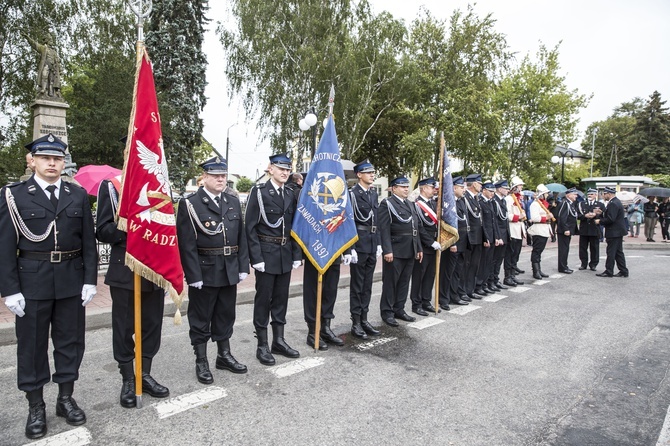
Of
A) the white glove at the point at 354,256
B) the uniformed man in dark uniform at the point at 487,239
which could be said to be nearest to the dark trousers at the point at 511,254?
the uniformed man in dark uniform at the point at 487,239

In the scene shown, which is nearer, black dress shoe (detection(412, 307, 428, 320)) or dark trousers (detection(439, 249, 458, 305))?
black dress shoe (detection(412, 307, 428, 320))

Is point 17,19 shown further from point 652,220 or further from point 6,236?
point 652,220

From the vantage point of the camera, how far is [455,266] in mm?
7426

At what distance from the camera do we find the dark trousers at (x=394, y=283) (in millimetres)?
6027

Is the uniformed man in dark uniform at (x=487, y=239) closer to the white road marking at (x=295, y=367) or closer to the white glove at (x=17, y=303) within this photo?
the white road marking at (x=295, y=367)

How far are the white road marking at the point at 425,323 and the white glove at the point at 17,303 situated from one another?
14.7ft

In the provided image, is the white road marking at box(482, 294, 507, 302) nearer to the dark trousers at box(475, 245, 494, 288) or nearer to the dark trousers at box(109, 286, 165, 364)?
the dark trousers at box(475, 245, 494, 288)

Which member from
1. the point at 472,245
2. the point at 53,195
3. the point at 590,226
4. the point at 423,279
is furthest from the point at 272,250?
the point at 590,226

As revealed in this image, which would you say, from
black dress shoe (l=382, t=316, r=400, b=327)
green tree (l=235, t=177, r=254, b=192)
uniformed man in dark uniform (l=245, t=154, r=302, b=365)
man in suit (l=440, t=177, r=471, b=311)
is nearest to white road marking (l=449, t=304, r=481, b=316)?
man in suit (l=440, t=177, r=471, b=311)

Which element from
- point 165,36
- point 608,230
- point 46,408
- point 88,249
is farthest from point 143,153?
point 165,36

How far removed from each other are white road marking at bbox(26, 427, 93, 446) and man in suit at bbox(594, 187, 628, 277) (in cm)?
1111

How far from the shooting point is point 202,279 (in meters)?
4.02

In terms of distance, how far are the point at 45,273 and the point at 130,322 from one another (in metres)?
0.79

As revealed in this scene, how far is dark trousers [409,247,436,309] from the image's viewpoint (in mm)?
6711
